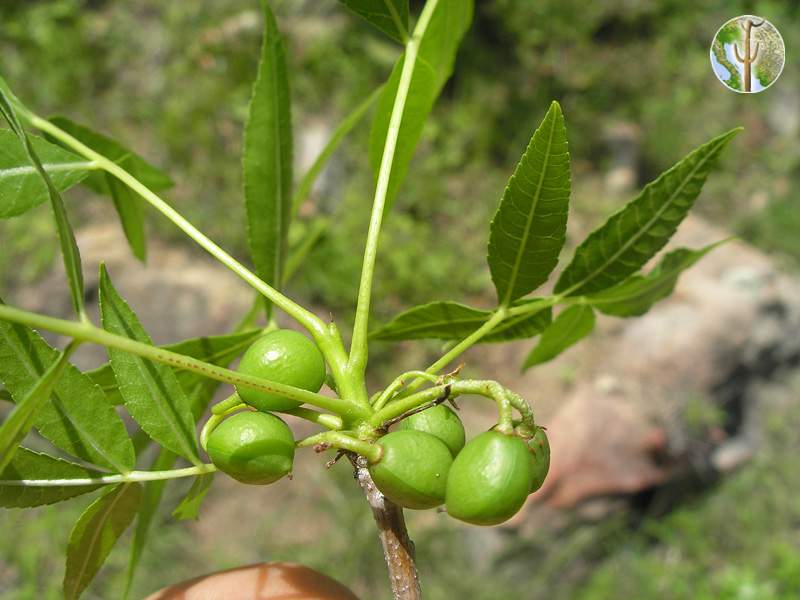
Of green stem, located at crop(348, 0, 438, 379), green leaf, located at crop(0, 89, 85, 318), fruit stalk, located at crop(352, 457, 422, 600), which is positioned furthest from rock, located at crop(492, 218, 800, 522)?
green leaf, located at crop(0, 89, 85, 318)

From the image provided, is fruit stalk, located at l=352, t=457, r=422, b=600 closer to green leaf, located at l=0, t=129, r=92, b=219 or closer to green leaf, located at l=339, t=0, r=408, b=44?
green leaf, located at l=0, t=129, r=92, b=219

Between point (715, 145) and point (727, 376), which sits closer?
point (715, 145)

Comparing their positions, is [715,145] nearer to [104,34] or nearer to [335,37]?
[335,37]

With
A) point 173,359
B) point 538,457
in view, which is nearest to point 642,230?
point 538,457

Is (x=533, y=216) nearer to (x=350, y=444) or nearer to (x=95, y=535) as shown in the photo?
(x=350, y=444)

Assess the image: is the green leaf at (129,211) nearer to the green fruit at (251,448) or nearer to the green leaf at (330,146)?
the green leaf at (330,146)

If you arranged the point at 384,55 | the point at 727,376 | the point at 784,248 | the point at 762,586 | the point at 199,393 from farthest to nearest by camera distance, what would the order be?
the point at 384,55
the point at 784,248
the point at 727,376
the point at 762,586
the point at 199,393

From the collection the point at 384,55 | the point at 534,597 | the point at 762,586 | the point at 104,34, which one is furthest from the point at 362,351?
the point at 104,34
